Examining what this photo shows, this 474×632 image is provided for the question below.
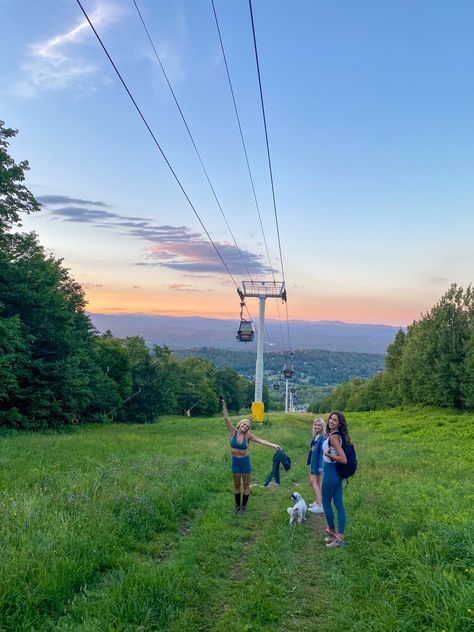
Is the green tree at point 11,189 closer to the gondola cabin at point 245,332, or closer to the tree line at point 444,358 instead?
the gondola cabin at point 245,332

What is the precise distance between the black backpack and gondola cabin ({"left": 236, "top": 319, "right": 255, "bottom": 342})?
25.3 meters

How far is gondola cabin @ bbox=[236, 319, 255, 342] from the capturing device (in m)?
32.7

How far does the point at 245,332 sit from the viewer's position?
1292 inches

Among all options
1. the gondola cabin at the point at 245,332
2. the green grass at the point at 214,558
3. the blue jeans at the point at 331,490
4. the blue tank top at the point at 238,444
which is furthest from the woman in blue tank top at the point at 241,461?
the gondola cabin at the point at 245,332

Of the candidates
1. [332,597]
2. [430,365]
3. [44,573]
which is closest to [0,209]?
[44,573]

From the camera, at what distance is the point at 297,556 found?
266 inches

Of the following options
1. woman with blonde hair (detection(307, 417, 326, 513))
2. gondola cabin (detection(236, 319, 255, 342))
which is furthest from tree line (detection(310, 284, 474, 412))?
woman with blonde hair (detection(307, 417, 326, 513))

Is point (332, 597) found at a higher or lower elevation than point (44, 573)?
lower

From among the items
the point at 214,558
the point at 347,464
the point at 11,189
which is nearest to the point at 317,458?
the point at 347,464

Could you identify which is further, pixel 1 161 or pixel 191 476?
pixel 1 161

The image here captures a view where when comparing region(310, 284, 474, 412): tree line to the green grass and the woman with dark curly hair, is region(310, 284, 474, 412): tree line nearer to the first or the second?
the green grass

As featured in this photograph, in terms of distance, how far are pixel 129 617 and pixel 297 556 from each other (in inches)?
120

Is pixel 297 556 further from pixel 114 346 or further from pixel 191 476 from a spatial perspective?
pixel 114 346

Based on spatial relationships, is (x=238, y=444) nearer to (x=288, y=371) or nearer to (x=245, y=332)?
(x=245, y=332)
